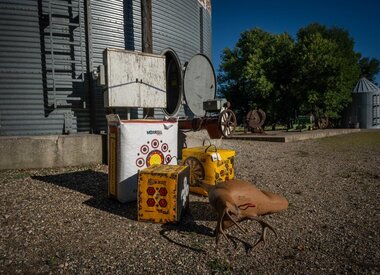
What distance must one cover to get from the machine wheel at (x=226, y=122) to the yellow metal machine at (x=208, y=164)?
83.5 inches

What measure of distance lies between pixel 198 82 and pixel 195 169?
23.7 feet

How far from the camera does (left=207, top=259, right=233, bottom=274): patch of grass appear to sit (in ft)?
8.88

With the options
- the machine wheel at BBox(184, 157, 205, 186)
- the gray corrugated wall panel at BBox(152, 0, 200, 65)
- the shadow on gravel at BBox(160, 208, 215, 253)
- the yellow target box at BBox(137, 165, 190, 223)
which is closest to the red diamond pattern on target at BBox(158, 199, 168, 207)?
the yellow target box at BBox(137, 165, 190, 223)

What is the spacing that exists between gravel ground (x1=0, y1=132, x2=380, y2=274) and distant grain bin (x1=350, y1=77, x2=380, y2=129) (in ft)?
101

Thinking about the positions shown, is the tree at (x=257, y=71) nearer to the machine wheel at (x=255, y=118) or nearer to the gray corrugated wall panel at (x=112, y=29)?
the machine wheel at (x=255, y=118)

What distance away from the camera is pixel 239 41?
34938 millimetres

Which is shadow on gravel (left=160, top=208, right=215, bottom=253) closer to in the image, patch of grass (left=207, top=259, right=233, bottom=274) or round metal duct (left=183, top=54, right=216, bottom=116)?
patch of grass (left=207, top=259, right=233, bottom=274)

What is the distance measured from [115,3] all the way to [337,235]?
340 inches

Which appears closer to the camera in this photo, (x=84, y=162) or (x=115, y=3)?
(x=84, y=162)

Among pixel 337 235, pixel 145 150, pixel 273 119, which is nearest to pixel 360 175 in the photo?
pixel 337 235

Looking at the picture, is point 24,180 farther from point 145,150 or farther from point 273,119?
point 273,119

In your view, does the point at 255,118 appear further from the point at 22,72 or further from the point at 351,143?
the point at 22,72

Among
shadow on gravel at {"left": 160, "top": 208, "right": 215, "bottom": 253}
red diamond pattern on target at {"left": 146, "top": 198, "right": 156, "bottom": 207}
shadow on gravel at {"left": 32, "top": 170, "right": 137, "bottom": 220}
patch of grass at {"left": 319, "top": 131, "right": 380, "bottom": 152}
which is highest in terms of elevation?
red diamond pattern on target at {"left": 146, "top": 198, "right": 156, "bottom": 207}

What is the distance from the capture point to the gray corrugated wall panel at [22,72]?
759cm
